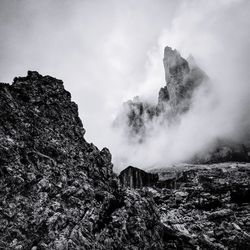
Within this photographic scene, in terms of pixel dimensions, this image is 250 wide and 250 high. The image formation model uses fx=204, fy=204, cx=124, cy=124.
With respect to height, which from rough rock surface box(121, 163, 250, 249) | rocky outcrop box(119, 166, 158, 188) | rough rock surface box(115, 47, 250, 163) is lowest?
rough rock surface box(121, 163, 250, 249)

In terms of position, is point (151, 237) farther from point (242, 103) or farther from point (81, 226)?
point (242, 103)

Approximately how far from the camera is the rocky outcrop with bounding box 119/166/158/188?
146 ft

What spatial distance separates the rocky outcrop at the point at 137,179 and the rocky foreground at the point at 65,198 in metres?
21.9

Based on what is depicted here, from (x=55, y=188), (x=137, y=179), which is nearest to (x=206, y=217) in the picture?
(x=55, y=188)

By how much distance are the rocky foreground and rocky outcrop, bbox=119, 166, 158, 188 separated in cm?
2187

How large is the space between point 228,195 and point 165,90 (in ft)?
414

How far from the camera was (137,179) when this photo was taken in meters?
45.4

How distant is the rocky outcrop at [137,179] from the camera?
146 ft

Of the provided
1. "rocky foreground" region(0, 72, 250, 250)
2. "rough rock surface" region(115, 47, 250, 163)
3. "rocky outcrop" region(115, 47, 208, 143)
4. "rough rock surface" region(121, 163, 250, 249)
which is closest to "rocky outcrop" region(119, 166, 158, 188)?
"rough rock surface" region(121, 163, 250, 249)

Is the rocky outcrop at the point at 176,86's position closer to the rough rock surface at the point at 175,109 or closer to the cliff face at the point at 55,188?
the rough rock surface at the point at 175,109

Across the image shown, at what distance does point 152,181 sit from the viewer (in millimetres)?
44812

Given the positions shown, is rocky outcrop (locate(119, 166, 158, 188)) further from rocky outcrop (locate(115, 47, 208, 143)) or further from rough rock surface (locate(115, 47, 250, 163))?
rocky outcrop (locate(115, 47, 208, 143))

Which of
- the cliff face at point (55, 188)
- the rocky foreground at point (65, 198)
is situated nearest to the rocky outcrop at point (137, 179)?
the rocky foreground at point (65, 198)

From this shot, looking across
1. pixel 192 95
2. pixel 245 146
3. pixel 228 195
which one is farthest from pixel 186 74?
pixel 228 195
